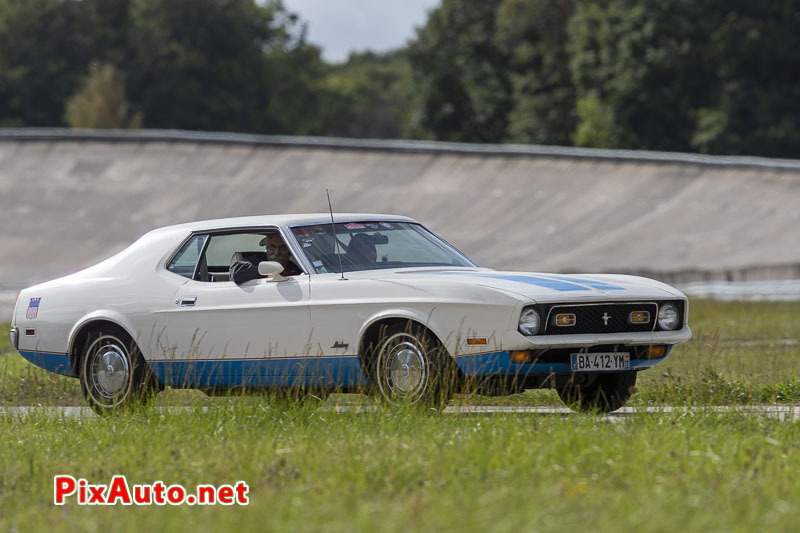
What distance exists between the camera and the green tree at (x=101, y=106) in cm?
7638

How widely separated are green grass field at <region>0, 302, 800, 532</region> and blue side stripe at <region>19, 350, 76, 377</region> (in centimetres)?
69

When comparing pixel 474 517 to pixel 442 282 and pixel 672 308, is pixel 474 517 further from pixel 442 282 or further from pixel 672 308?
pixel 672 308

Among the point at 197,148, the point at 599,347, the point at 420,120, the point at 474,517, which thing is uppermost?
the point at 420,120

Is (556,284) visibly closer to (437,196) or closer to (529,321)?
(529,321)

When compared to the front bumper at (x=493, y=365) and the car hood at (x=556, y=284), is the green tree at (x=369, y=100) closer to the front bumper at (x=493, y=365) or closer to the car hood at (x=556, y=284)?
the car hood at (x=556, y=284)

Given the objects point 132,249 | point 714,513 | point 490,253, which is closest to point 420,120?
point 490,253

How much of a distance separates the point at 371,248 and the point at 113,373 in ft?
6.73

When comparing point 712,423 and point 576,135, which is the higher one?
point 576,135

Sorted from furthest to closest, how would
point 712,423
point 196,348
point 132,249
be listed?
1. point 132,249
2. point 196,348
3. point 712,423

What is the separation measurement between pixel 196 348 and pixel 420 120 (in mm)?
64741

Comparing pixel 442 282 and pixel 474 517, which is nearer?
pixel 474 517

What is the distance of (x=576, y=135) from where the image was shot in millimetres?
65562

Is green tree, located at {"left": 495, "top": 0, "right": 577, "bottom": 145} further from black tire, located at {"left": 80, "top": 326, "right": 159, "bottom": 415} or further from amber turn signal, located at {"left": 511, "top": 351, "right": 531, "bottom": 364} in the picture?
amber turn signal, located at {"left": 511, "top": 351, "right": 531, "bottom": 364}

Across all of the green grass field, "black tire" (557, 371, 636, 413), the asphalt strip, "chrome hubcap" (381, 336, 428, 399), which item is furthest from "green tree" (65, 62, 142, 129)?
"chrome hubcap" (381, 336, 428, 399)
